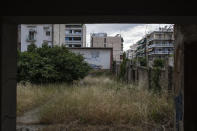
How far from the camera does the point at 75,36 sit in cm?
5956

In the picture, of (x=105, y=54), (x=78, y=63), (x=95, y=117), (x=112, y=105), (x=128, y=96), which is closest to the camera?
(x=95, y=117)

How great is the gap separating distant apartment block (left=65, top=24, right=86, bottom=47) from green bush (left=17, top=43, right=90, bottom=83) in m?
47.6

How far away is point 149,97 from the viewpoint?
5.55m

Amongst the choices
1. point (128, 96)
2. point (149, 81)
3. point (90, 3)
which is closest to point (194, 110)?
point (90, 3)

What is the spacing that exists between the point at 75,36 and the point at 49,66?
5130cm

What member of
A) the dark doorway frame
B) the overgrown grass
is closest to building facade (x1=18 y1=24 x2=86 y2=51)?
the overgrown grass

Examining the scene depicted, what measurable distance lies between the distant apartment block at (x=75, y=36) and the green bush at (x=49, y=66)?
47637 mm

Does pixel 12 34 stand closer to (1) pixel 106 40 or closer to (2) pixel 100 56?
(2) pixel 100 56

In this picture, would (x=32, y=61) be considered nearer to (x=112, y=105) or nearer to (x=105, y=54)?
(x=112, y=105)

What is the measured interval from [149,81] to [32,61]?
6.80 meters

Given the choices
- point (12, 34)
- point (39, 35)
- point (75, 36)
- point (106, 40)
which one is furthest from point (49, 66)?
point (106, 40)

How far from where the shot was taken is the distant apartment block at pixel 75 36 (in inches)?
2307

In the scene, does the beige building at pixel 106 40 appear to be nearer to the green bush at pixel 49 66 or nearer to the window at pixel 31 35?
the window at pixel 31 35

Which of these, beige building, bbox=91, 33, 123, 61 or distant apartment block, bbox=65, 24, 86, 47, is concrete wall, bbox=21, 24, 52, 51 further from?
beige building, bbox=91, 33, 123, 61
